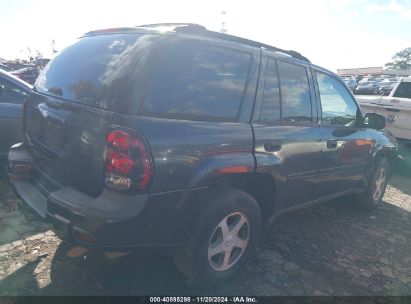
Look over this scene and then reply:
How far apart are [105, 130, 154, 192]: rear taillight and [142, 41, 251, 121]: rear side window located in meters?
0.21

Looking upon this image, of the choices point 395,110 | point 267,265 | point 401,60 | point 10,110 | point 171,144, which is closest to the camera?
point 171,144

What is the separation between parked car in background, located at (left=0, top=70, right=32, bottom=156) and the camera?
455cm

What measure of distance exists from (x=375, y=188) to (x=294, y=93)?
249 cm

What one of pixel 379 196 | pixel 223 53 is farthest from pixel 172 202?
pixel 379 196

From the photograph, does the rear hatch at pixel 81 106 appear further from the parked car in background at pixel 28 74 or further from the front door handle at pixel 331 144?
the parked car in background at pixel 28 74

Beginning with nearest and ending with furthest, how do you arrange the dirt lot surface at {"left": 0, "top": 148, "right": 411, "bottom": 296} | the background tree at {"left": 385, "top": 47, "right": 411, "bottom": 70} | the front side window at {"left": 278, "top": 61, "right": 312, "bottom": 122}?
the dirt lot surface at {"left": 0, "top": 148, "right": 411, "bottom": 296} → the front side window at {"left": 278, "top": 61, "right": 312, "bottom": 122} → the background tree at {"left": 385, "top": 47, "right": 411, "bottom": 70}

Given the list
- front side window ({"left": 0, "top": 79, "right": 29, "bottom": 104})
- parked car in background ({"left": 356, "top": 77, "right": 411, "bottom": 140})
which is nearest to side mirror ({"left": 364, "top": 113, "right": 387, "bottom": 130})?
parked car in background ({"left": 356, "top": 77, "right": 411, "bottom": 140})

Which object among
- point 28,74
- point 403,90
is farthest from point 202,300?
point 28,74

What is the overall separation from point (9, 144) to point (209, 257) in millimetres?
3494

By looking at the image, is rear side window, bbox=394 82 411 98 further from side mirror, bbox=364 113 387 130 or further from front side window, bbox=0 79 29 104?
front side window, bbox=0 79 29 104

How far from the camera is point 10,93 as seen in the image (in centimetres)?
470

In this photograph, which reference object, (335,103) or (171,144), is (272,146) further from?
(335,103)

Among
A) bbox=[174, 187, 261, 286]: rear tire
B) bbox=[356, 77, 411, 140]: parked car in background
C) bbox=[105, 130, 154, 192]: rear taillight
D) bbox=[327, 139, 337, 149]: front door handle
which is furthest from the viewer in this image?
bbox=[356, 77, 411, 140]: parked car in background

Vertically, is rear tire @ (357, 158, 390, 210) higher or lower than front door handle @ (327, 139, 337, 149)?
lower
